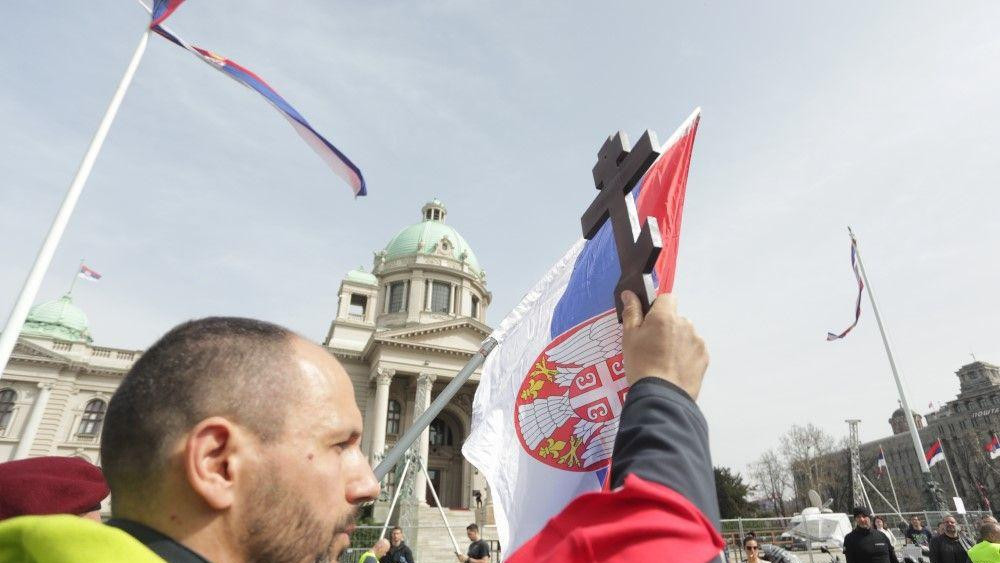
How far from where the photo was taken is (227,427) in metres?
0.98

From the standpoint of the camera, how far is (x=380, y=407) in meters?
32.0

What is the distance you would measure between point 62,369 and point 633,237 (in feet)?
147

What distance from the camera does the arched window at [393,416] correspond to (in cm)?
3569

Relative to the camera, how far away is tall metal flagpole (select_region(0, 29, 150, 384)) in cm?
727

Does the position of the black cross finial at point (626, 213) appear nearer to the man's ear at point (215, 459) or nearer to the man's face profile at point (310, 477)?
the man's face profile at point (310, 477)

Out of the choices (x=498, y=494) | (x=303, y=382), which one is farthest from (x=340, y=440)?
(x=498, y=494)

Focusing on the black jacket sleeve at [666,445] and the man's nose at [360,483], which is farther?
the man's nose at [360,483]

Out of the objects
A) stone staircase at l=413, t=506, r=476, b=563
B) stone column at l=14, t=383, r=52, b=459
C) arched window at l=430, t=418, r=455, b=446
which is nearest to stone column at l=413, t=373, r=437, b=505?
stone staircase at l=413, t=506, r=476, b=563

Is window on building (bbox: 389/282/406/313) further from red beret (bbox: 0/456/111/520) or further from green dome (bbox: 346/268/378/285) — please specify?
red beret (bbox: 0/456/111/520)

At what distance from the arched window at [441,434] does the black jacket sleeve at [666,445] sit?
37339mm

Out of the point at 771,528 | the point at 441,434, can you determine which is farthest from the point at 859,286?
the point at 441,434

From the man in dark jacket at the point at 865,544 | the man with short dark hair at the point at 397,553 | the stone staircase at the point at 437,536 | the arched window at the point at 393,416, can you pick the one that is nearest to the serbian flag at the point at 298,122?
the man with short dark hair at the point at 397,553

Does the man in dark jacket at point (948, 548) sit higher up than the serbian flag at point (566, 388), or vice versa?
the serbian flag at point (566, 388)

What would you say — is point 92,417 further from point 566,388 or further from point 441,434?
point 566,388
